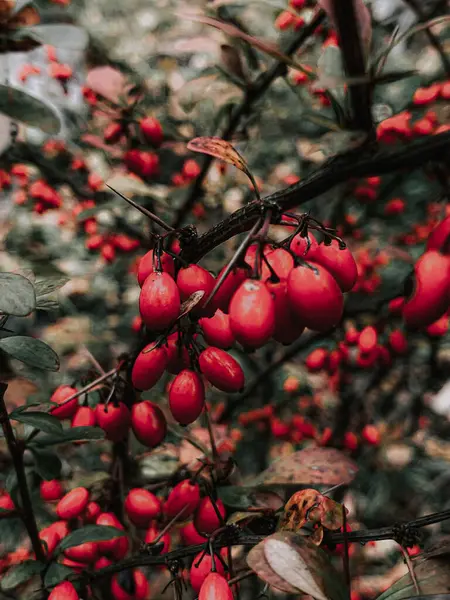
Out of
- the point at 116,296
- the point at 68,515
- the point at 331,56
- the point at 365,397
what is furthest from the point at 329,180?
the point at 116,296

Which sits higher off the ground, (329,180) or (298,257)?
(329,180)

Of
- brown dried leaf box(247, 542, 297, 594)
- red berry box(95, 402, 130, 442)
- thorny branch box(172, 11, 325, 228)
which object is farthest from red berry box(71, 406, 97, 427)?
thorny branch box(172, 11, 325, 228)

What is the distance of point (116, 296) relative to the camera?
3992 mm

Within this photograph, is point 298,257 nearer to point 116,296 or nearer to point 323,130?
point 323,130

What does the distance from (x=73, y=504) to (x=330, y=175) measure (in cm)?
91

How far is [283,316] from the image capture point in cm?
90

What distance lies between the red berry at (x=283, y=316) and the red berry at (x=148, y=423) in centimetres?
37

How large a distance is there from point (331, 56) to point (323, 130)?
6.52 feet

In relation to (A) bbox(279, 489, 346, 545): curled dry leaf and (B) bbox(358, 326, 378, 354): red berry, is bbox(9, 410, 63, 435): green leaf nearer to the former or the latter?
(A) bbox(279, 489, 346, 545): curled dry leaf

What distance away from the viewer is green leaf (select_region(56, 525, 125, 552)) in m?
1.07

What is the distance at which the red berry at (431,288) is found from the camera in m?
0.78

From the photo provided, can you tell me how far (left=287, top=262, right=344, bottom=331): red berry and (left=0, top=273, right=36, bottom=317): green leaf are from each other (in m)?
0.41

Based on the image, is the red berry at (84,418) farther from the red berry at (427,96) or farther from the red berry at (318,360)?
the red berry at (427,96)

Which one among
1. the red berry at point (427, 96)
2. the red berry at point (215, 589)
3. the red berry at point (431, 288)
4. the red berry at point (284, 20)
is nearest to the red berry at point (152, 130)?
the red berry at point (284, 20)
